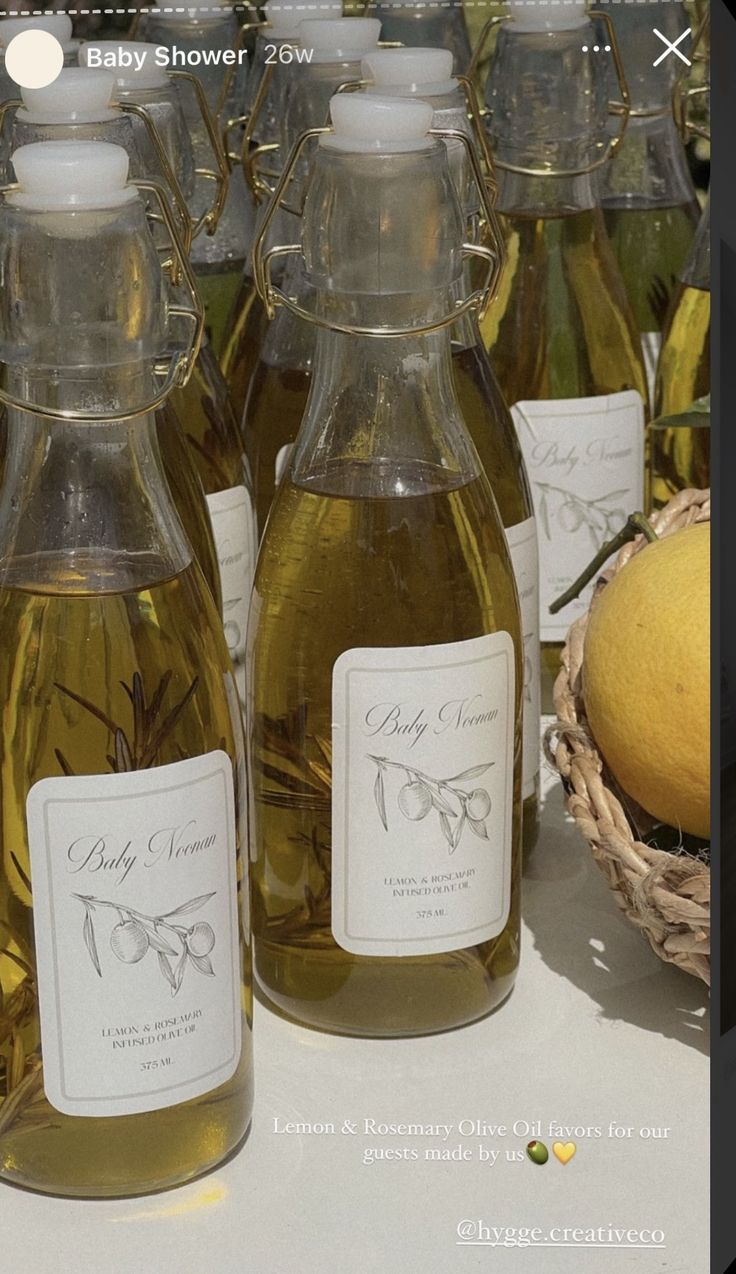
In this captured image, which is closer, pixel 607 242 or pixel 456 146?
pixel 456 146

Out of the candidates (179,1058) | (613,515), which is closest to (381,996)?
(179,1058)

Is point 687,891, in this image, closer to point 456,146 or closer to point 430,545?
point 430,545

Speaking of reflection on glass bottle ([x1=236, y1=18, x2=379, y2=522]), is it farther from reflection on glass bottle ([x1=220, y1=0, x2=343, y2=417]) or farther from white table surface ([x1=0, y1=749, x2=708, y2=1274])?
white table surface ([x1=0, y1=749, x2=708, y2=1274])

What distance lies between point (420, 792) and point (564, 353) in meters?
0.24

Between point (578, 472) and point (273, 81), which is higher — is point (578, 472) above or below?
below

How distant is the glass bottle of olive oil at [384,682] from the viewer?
429 millimetres

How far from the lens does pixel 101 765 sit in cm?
38

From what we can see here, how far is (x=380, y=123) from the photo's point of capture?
389mm

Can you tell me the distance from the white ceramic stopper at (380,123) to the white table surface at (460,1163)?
24 cm

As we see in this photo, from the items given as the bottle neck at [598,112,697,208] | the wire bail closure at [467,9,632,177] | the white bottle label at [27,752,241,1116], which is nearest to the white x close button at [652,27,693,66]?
the wire bail closure at [467,9,632,177]

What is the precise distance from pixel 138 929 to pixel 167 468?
0.17 meters

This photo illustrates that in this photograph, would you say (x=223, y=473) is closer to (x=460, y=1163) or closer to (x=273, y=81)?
(x=273, y=81)

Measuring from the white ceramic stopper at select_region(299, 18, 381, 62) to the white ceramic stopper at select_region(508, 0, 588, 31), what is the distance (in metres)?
0.07

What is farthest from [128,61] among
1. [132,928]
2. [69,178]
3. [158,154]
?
[132,928]
